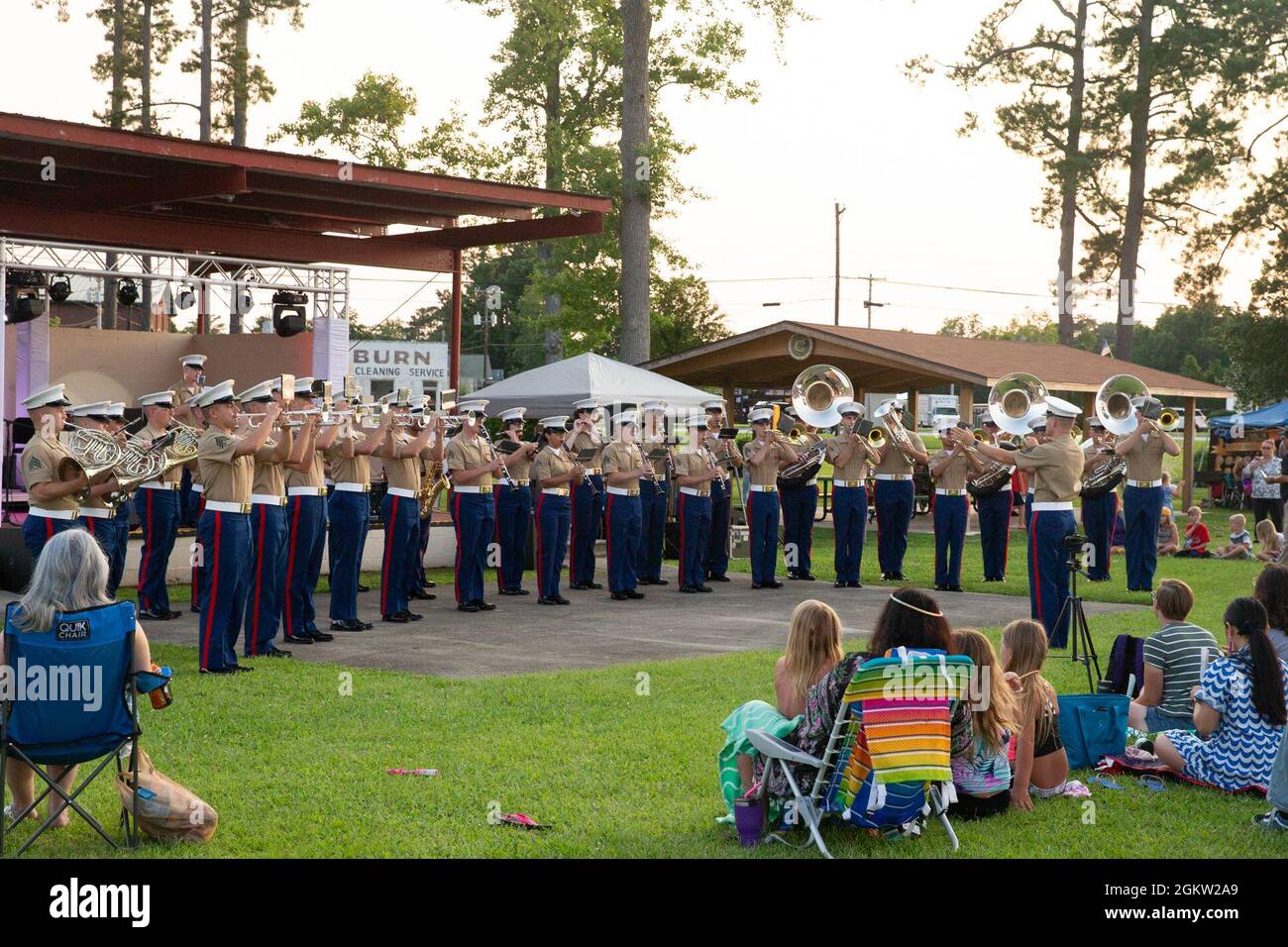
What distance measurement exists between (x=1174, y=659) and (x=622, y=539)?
8200 mm

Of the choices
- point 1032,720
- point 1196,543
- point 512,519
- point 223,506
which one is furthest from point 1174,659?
point 1196,543

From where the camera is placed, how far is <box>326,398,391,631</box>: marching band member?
12.5m

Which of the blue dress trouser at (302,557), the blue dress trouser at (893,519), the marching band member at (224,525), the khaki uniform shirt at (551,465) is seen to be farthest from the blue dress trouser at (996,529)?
the marching band member at (224,525)

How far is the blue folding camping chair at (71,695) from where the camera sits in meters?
5.63

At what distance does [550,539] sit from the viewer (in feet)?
48.6

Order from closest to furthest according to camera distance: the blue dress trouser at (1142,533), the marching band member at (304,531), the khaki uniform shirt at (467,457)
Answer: the marching band member at (304,531) < the khaki uniform shirt at (467,457) < the blue dress trouser at (1142,533)

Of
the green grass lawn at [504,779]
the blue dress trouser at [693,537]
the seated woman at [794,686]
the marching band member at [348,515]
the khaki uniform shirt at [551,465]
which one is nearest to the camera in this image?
the green grass lawn at [504,779]

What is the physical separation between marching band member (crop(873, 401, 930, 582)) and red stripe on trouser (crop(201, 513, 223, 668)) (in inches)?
367

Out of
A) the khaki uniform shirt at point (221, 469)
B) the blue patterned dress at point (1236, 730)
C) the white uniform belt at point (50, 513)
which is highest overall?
the khaki uniform shirt at point (221, 469)

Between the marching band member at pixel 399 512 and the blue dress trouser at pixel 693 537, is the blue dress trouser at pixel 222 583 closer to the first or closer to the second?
the marching band member at pixel 399 512

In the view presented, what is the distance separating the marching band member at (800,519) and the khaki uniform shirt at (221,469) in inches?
342

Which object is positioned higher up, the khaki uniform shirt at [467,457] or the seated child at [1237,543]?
the khaki uniform shirt at [467,457]

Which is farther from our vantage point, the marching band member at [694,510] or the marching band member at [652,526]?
the marching band member at [652,526]
